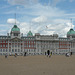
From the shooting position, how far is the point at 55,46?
134 meters

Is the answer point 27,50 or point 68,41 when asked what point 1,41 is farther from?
point 68,41

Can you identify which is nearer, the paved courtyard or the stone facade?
the paved courtyard

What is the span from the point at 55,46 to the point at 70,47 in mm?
12080

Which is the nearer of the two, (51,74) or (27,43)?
(51,74)

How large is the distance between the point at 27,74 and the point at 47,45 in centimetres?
10926

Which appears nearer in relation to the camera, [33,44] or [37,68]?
[37,68]

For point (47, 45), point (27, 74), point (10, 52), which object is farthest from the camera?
point (47, 45)

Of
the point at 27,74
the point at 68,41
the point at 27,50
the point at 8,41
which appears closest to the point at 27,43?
the point at 27,50

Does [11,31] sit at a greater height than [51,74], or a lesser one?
greater

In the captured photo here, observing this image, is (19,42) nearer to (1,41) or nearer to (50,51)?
(1,41)

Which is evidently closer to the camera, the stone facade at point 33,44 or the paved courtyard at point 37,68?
the paved courtyard at point 37,68

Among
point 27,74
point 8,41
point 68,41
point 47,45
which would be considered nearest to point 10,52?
point 8,41

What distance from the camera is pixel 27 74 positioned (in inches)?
967

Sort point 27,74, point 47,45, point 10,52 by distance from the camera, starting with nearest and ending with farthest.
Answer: point 27,74, point 10,52, point 47,45
